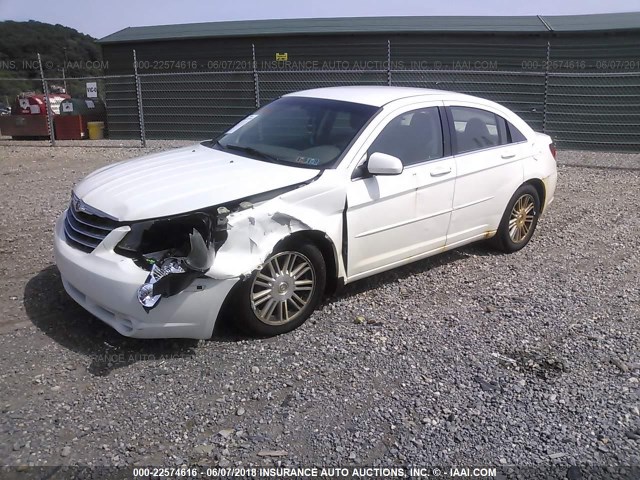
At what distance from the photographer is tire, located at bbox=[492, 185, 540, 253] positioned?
18.9ft

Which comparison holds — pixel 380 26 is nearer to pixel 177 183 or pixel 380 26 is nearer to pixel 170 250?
pixel 177 183

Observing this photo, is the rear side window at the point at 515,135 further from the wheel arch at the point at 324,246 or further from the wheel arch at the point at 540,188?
the wheel arch at the point at 324,246

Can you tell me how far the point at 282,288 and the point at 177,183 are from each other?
0.99m

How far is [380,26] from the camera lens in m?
15.6

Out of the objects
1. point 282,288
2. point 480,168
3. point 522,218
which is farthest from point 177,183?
Answer: point 522,218

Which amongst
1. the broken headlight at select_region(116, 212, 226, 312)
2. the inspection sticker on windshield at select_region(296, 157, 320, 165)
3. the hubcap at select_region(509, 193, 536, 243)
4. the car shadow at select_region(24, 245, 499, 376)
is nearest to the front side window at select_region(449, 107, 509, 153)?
the hubcap at select_region(509, 193, 536, 243)

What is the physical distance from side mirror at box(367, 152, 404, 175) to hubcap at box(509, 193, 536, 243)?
2.01m

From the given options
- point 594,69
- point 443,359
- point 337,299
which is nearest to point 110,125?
point 594,69

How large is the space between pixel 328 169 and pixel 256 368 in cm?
150

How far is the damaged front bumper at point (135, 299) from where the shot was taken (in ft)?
11.6

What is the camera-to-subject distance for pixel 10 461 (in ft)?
9.11

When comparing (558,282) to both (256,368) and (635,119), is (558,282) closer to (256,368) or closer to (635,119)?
(256,368)

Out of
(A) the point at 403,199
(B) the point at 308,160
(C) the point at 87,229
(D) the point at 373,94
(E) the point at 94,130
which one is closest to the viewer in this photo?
(C) the point at 87,229

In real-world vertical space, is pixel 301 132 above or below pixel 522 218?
above
